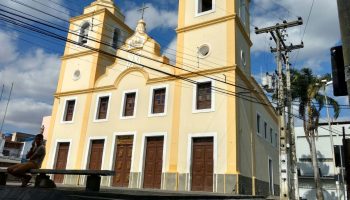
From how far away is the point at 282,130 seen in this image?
15.4 metres

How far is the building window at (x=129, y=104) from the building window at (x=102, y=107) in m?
1.58

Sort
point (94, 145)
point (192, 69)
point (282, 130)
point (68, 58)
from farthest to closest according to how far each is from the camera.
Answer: point (68, 58) < point (94, 145) < point (192, 69) < point (282, 130)

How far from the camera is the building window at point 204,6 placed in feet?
63.6

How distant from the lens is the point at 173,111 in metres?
17.5

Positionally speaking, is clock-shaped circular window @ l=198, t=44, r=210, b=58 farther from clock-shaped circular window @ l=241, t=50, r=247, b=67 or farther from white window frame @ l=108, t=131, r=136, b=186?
white window frame @ l=108, t=131, r=136, b=186

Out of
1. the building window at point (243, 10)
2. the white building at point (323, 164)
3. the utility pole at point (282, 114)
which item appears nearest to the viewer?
the utility pole at point (282, 114)

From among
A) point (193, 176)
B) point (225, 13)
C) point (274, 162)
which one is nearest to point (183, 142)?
point (193, 176)

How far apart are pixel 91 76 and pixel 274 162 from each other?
15.1 metres

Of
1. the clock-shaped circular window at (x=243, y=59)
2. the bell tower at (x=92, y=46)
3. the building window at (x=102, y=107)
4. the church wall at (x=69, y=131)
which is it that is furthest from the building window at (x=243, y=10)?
the church wall at (x=69, y=131)

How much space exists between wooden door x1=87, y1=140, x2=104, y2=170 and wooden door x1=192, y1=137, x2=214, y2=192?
6299mm

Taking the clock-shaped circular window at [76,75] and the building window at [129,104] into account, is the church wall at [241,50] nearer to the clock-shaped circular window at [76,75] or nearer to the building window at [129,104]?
the building window at [129,104]

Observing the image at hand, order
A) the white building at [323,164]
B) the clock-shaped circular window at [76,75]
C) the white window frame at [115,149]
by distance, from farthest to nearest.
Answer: the white building at [323,164], the clock-shaped circular window at [76,75], the white window frame at [115,149]

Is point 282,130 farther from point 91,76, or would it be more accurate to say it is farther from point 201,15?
point 91,76

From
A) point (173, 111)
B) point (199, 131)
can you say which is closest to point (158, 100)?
point (173, 111)
